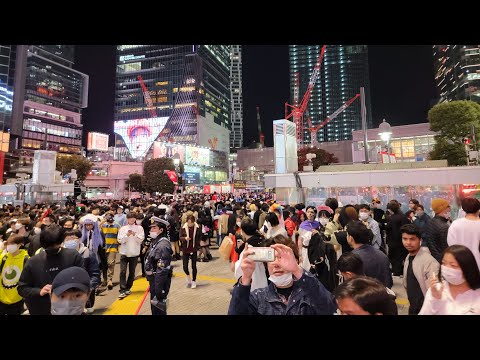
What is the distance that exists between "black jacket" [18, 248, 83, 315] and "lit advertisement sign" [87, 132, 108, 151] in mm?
90622

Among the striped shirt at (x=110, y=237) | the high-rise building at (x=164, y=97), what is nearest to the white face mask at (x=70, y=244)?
the striped shirt at (x=110, y=237)

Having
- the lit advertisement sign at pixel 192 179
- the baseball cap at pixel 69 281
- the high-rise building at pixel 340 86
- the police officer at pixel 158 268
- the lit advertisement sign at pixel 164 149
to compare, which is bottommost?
the police officer at pixel 158 268

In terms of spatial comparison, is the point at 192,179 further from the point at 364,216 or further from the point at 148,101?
the point at 364,216

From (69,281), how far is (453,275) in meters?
3.60

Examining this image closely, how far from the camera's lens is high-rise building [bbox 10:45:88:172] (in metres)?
85.7

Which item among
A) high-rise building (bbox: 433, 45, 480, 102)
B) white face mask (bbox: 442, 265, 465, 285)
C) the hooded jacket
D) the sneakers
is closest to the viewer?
white face mask (bbox: 442, 265, 465, 285)

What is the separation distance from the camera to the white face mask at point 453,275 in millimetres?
2299

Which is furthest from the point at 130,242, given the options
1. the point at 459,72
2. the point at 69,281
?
the point at 459,72

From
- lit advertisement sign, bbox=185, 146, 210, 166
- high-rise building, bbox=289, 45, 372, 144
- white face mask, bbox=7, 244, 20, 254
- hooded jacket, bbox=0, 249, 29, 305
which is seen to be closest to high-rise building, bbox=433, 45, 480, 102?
lit advertisement sign, bbox=185, 146, 210, 166

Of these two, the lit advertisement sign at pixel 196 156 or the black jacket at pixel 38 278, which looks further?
the lit advertisement sign at pixel 196 156

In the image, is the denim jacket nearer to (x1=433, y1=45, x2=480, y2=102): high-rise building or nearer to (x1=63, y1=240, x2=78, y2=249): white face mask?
(x1=63, y1=240, x2=78, y2=249): white face mask

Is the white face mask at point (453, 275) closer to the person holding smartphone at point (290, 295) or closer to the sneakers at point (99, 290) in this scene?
the person holding smartphone at point (290, 295)

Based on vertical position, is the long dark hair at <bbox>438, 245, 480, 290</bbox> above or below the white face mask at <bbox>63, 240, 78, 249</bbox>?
above

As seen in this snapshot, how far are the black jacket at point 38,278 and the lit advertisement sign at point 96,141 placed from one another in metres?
90.6
